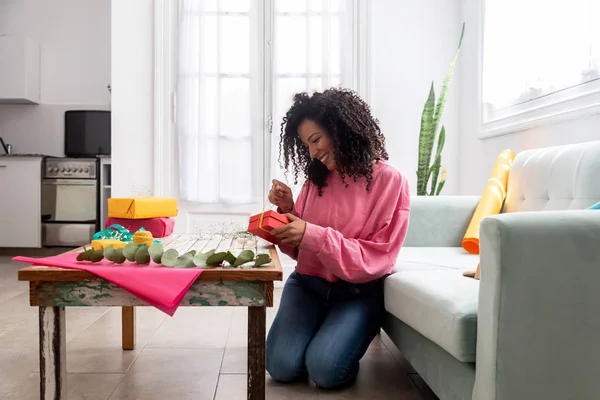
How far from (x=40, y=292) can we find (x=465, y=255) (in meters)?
1.68

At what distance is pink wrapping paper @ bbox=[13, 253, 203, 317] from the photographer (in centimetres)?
130

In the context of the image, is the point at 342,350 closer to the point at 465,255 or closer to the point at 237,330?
the point at 465,255

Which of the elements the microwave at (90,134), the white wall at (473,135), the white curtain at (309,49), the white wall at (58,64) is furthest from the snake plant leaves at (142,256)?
the white wall at (58,64)

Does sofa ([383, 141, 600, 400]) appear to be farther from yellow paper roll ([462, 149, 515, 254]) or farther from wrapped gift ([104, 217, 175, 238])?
wrapped gift ([104, 217, 175, 238])

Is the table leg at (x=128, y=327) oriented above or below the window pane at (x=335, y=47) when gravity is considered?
below

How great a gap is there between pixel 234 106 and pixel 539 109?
2089 millimetres

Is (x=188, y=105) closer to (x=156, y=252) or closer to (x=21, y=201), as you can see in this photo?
(x=21, y=201)

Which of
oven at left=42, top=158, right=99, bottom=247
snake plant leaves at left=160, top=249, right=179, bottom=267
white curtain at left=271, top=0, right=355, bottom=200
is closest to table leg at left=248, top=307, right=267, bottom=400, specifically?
snake plant leaves at left=160, top=249, right=179, bottom=267

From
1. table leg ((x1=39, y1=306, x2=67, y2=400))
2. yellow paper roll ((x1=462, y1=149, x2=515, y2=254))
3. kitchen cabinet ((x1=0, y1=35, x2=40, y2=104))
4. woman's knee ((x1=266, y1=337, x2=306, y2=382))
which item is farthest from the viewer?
kitchen cabinet ((x1=0, y1=35, x2=40, y2=104))

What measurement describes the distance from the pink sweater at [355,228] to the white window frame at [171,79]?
6.30 ft

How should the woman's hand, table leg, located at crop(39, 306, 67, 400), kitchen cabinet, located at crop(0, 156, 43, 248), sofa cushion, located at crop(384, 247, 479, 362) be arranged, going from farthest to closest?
kitchen cabinet, located at crop(0, 156, 43, 248) < the woman's hand < table leg, located at crop(39, 306, 67, 400) < sofa cushion, located at crop(384, 247, 479, 362)

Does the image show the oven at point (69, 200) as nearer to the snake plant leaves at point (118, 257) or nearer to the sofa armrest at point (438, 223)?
the sofa armrest at point (438, 223)

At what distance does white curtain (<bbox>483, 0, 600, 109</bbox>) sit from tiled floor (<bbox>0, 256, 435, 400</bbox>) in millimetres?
1548

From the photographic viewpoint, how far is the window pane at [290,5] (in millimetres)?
3848
